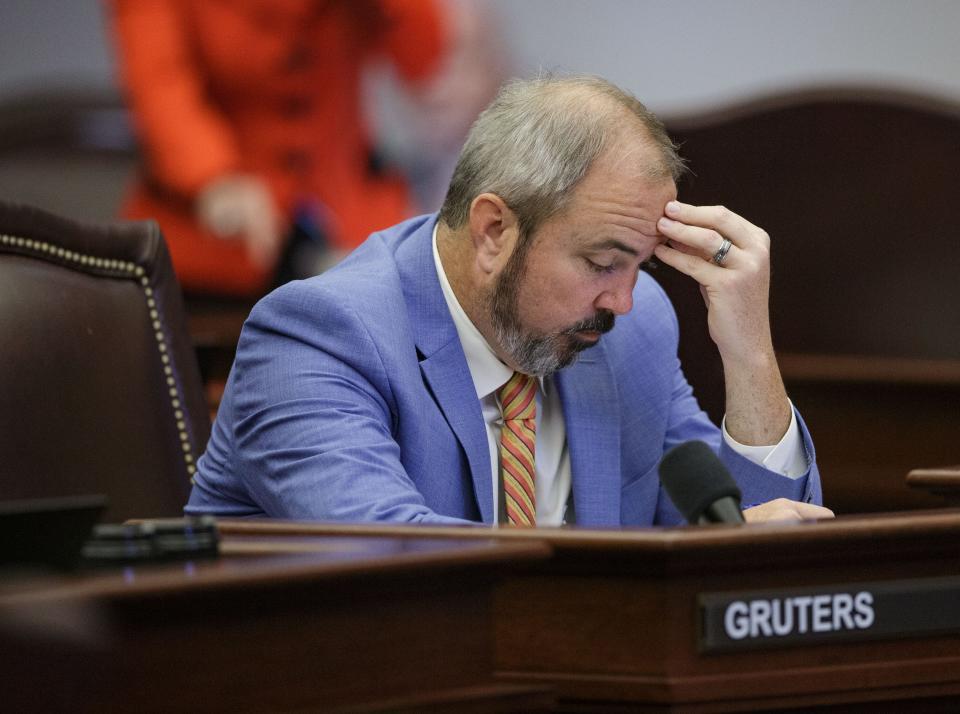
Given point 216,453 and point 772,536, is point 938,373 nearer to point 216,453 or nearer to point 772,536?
point 216,453

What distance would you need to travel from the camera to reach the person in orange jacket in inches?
133

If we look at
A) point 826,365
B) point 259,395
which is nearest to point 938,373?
point 826,365

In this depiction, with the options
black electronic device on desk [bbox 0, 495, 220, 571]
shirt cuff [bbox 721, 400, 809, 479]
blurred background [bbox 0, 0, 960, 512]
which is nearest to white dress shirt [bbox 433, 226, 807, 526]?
shirt cuff [bbox 721, 400, 809, 479]

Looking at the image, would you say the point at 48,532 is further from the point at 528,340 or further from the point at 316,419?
the point at 528,340

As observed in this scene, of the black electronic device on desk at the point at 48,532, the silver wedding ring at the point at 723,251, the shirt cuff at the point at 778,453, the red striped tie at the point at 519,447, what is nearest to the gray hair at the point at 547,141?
the silver wedding ring at the point at 723,251

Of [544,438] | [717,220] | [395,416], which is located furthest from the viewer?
[544,438]

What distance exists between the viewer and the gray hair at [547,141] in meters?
1.84

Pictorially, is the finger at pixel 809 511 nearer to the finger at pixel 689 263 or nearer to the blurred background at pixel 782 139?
the finger at pixel 689 263

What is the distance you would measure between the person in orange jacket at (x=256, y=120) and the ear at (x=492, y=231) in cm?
156

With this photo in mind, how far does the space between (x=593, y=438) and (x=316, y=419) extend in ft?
1.54

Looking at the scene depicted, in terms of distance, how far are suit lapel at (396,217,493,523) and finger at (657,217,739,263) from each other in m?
0.32

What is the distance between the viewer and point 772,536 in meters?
1.14

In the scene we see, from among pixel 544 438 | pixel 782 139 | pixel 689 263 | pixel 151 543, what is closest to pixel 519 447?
pixel 544 438

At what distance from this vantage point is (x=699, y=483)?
4.06 ft
